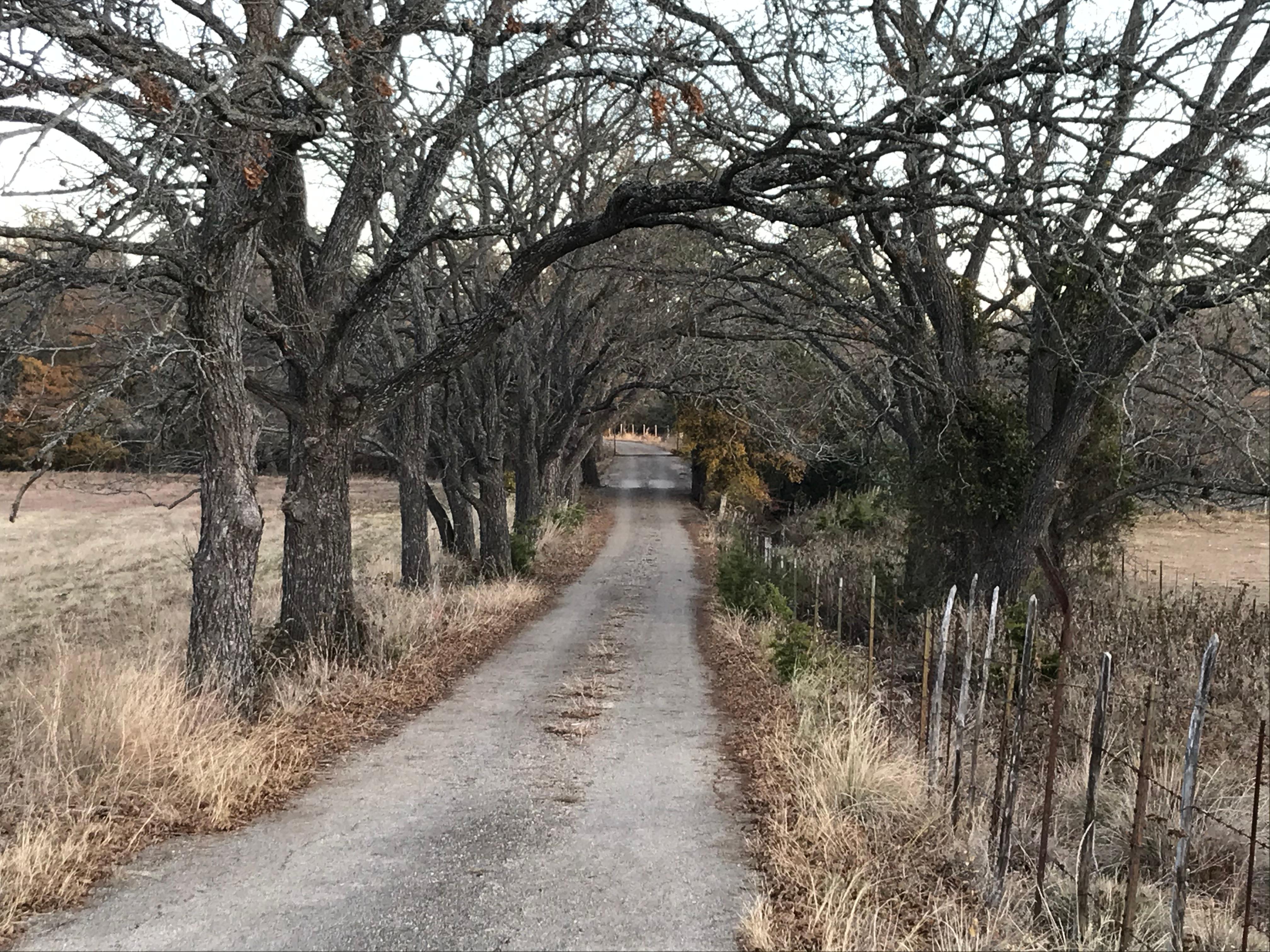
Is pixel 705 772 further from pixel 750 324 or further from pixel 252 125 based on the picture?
pixel 750 324

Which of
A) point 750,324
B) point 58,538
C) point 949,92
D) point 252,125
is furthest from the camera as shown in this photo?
point 58,538

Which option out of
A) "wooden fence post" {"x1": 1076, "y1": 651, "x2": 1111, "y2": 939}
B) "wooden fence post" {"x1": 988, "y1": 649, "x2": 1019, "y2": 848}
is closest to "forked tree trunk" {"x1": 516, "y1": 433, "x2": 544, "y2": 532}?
"wooden fence post" {"x1": 988, "y1": 649, "x2": 1019, "y2": 848}

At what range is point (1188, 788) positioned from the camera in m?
3.80

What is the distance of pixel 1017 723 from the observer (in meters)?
4.87

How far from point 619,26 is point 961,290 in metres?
7.24

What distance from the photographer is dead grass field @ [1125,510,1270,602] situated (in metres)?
20.0

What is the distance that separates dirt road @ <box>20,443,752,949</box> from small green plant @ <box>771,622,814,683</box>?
37.7 inches

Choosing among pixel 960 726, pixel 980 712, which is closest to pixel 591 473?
pixel 960 726

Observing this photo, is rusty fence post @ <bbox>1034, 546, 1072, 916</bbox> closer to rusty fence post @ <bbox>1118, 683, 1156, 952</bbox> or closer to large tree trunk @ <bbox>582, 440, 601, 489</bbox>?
rusty fence post @ <bbox>1118, 683, 1156, 952</bbox>

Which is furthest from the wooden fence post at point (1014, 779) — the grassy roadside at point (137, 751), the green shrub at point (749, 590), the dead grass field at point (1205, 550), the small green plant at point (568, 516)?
the small green plant at point (568, 516)

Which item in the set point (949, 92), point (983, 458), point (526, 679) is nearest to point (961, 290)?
point (983, 458)

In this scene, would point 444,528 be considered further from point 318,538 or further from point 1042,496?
point 1042,496

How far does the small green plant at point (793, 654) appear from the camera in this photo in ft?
31.4

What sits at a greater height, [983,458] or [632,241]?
[632,241]
